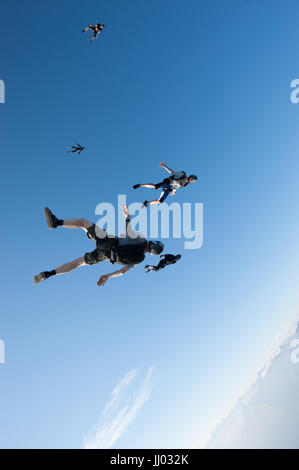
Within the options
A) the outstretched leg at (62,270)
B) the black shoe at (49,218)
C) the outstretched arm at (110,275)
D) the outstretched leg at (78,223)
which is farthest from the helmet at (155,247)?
the black shoe at (49,218)

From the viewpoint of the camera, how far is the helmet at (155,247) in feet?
21.8

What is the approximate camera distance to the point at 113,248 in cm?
638

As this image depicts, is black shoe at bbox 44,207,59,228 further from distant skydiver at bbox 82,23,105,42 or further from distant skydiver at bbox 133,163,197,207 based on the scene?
distant skydiver at bbox 82,23,105,42

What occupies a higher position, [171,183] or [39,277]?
[171,183]

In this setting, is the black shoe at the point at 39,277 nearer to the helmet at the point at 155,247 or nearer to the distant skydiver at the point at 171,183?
the helmet at the point at 155,247

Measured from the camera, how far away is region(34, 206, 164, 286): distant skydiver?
6382 millimetres

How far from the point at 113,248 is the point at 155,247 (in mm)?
1017

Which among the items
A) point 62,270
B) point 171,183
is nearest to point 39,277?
point 62,270

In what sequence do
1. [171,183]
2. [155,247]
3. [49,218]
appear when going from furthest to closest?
[171,183] < [155,247] < [49,218]

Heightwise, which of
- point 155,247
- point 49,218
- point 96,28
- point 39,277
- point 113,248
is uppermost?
point 96,28

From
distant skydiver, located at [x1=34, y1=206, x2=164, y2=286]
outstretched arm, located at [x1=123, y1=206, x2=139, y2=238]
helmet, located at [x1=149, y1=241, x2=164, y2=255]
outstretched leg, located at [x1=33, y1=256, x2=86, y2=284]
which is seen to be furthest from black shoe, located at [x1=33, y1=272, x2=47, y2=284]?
helmet, located at [x1=149, y1=241, x2=164, y2=255]

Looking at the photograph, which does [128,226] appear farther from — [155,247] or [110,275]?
[110,275]
